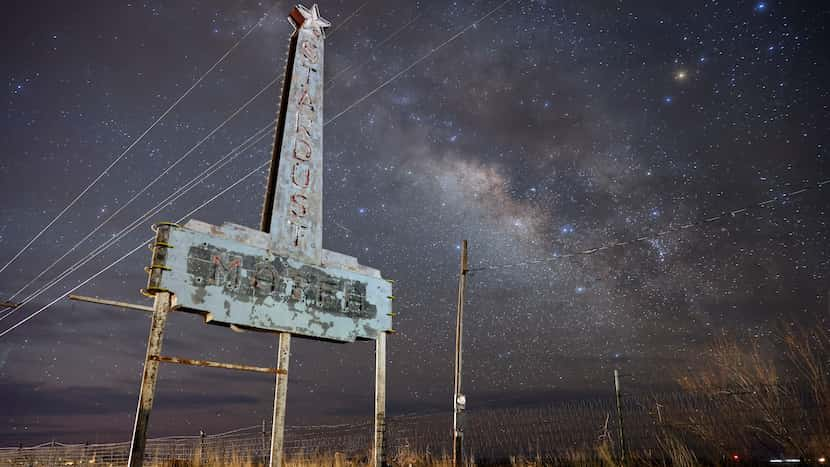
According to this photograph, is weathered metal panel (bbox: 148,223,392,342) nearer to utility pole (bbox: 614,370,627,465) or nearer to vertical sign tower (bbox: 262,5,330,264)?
vertical sign tower (bbox: 262,5,330,264)

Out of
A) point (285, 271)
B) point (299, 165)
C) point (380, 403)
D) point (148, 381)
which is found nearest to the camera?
point (148, 381)

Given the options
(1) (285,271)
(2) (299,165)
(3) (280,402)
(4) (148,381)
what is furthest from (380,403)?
(2) (299,165)

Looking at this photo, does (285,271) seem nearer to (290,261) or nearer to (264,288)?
(290,261)

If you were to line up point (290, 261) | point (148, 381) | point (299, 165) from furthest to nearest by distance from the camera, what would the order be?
point (299, 165) → point (290, 261) → point (148, 381)

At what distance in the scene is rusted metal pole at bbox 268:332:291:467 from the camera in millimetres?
9797

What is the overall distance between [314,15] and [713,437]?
1601 centimetres

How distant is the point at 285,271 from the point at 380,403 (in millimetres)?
3673

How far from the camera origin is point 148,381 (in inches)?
332

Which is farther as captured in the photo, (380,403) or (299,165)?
(380,403)

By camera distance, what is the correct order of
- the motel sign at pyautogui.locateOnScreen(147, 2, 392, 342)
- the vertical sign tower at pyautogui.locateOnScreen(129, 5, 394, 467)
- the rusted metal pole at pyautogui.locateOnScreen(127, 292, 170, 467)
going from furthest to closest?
the motel sign at pyautogui.locateOnScreen(147, 2, 392, 342)
the vertical sign tower at pyautogui.locateOnScreen(129, 5, 394, 467)
the rusted metal pole at pyautogui.locateOnScreen(127, 292, 170, 467)

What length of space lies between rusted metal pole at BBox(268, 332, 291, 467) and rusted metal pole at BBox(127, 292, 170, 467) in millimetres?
2317

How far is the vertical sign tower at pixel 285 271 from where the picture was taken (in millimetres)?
9133

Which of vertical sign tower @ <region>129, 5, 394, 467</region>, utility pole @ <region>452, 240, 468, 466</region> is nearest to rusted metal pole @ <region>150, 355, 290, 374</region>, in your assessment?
vertical sign tower @ <region>129, 5, 394, 467</region>

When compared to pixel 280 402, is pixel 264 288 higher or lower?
higher
